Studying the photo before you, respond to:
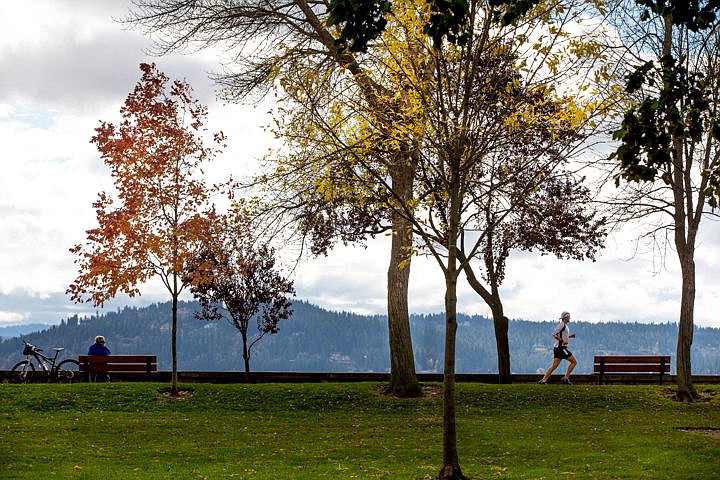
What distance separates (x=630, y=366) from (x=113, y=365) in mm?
15319

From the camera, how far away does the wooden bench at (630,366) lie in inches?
977

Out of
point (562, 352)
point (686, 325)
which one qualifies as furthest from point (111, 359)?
point (686, 325)

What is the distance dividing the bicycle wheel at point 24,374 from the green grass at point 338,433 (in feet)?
10.3

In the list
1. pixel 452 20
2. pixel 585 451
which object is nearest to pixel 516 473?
pixel 585 451

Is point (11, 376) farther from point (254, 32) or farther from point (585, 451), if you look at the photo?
point (585, 451)

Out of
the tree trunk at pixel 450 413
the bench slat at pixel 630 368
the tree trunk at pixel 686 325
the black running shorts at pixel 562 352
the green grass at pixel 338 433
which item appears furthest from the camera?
the bench slat at pixel 630 368

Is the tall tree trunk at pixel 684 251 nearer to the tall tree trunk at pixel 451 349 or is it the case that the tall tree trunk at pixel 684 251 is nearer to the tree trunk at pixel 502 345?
the tree trunk at pixel 502 345

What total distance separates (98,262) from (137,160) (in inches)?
108

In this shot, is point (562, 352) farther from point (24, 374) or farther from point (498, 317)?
point (24, 374)

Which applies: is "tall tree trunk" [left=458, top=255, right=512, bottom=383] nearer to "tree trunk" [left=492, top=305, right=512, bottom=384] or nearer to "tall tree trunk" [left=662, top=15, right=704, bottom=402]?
"tree trunk" [left=492, top=305, right=512, bottom=384]

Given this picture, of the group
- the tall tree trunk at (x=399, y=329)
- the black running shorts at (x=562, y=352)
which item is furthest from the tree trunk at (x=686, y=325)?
the tall tree trunk at (x=399, y=329)

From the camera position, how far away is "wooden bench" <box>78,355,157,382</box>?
77.3 ft

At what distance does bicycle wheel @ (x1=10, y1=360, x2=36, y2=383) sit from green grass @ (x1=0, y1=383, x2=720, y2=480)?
3.13 meters

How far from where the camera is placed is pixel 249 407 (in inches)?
742
